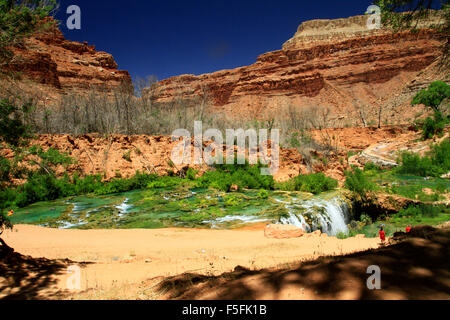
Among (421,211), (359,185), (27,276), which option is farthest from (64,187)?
(421,211)

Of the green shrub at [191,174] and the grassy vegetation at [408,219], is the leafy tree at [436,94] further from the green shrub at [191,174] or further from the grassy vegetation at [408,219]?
the green shrub at [191,174]

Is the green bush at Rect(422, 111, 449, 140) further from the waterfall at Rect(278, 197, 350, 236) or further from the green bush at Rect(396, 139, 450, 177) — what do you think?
the waterfall at Rect(278, 197, 350, 236)

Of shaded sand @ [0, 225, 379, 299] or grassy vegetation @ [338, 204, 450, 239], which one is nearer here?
shaded sand @ [0, 225, 379, 299]

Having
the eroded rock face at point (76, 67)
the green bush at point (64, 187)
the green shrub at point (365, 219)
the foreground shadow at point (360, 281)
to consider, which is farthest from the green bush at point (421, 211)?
the eroded rock face at point (76, 67)

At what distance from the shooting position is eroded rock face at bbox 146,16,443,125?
50.6 m

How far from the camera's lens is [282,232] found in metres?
7.20

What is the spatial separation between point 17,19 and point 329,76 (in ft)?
202

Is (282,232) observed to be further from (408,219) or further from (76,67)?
(76,67)

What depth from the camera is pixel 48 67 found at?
34.0m

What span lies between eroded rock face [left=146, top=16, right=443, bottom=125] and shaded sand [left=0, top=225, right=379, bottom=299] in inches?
1613

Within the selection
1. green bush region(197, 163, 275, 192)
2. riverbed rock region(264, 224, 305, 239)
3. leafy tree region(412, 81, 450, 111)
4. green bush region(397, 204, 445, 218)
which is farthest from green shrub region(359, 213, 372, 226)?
leafy tree region(412, 81, 450, 111)

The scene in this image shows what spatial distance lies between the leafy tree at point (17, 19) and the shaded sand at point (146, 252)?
367cm
